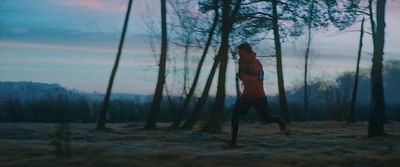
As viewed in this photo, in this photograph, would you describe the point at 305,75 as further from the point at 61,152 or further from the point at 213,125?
the point at 61,152

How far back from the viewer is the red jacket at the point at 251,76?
13.8 meters

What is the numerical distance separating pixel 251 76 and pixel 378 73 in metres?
5.77

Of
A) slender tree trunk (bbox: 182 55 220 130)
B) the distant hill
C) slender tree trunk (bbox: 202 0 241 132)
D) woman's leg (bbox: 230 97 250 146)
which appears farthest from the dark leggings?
the distant hill

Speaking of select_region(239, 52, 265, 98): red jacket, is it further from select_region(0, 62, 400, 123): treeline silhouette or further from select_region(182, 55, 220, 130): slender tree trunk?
select_region(0, 62, 400, 123): treeline silhouette

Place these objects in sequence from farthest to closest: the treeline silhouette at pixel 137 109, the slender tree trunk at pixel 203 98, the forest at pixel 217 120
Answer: the treeline silhouette at pixel 137 109
the slender tree trunk at pixel 203 98
the forest at pixel 217 120

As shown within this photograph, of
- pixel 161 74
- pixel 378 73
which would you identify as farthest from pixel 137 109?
pixel 378 73

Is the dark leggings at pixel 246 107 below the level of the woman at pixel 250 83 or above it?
below

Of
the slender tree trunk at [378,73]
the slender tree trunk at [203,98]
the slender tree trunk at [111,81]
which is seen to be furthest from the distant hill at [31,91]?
the slender tree trunk at [378,73]

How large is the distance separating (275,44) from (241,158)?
22.0 metres

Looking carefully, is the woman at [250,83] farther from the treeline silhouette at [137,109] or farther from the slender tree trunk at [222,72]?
the treeline silhouette at [137,109]

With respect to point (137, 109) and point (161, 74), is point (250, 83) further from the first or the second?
point (137, 109)

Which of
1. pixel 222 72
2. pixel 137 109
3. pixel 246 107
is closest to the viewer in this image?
pixel 246 107

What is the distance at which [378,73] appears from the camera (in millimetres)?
18328

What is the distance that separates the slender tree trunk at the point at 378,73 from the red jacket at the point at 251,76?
5.57 meters
